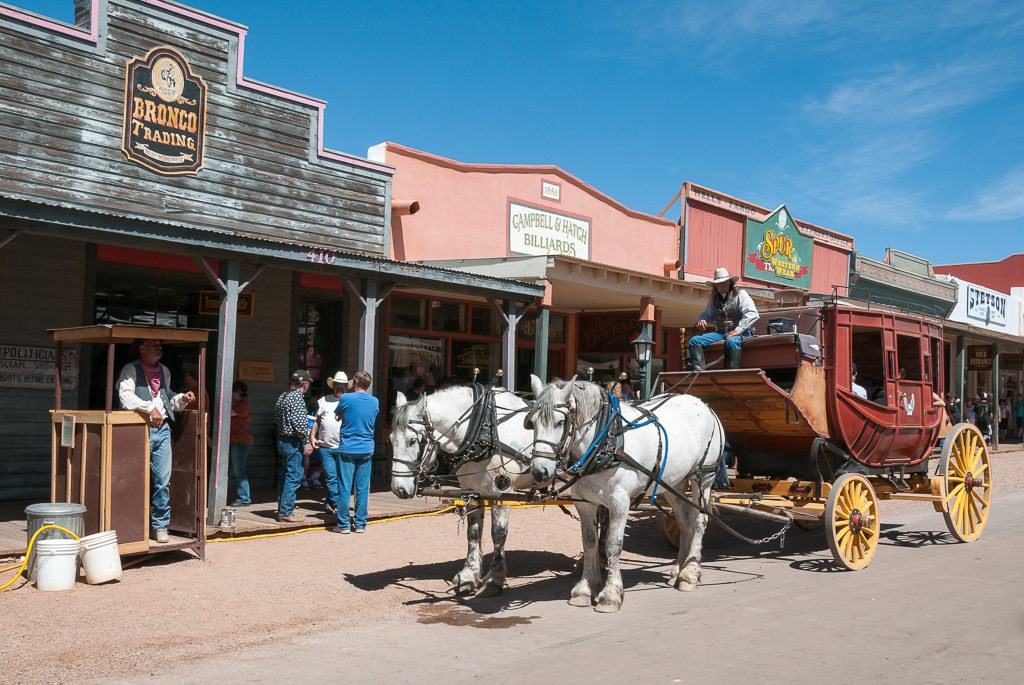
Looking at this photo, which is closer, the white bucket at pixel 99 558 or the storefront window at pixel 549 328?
the white bucket at pixel 99 558

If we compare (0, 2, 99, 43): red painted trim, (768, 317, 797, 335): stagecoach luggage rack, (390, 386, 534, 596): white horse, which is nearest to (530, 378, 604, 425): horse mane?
(390, 386, 534, 596): white horse

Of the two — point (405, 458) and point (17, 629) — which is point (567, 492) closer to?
point (405, 458)

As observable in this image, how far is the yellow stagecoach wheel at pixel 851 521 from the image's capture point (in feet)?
27.8

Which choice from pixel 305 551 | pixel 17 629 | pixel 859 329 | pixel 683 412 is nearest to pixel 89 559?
pixel 17 629

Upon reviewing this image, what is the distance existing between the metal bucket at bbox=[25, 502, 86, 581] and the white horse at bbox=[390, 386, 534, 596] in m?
2.84

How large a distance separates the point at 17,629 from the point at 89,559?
4.27 feet

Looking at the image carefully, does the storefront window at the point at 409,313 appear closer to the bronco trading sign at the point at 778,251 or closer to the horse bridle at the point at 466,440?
the horse bridle at the point at 466,440

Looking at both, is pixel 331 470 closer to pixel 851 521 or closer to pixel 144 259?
pixel 144 259

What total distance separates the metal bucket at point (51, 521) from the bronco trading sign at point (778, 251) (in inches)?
662

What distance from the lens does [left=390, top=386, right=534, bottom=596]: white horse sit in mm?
7238

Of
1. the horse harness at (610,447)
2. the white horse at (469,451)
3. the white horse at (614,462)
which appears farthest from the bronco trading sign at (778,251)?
the white horse at (469,451)

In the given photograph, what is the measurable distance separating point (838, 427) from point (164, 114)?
8673mm

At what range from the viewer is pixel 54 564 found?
24.2ft

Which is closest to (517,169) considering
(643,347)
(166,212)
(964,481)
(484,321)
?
(484,321)
